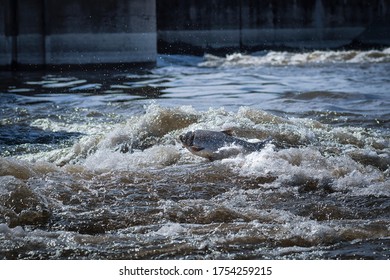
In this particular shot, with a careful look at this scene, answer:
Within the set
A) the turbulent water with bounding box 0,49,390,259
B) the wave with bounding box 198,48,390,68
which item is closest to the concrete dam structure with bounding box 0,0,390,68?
the wave with bounding box 198,48,390,68

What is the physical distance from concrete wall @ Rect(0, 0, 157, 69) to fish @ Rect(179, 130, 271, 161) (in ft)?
45.9

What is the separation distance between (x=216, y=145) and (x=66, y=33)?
14.6 m

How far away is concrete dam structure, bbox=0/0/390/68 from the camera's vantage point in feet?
70.4

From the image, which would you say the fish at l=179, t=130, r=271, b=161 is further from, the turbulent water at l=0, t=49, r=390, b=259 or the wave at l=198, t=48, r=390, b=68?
the wave at l=198, t=48, r=390, b=68

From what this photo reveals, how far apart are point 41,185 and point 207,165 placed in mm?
1577

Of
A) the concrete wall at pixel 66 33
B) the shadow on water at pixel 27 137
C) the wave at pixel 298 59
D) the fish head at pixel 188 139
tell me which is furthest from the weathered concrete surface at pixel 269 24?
the fish head at pixel 188 139

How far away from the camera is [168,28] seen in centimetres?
3012

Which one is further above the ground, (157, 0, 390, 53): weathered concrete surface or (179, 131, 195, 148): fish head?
(157, 0, 390, 53): weathered concrete surface

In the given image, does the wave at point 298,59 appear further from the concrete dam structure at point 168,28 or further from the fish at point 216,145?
the fish at point 216,145

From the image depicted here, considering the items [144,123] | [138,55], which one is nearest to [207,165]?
[144,123]

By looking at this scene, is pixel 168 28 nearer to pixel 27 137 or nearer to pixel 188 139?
pixel 27 137
